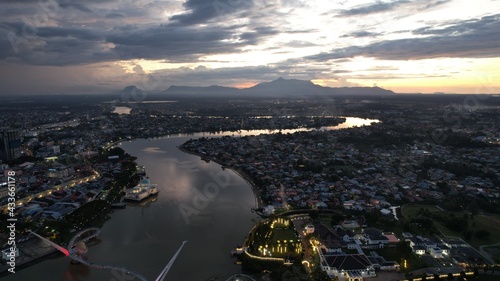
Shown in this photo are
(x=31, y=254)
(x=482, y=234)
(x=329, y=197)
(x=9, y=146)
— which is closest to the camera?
(x=31, y=254)

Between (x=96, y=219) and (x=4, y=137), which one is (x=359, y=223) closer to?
(x=96, y=219)

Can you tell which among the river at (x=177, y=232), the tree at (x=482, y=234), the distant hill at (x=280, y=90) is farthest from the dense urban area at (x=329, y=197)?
the distant hill at (x=280, y=90)

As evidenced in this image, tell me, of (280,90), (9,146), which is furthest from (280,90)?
(9,146)

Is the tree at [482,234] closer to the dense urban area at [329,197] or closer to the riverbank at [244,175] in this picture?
the dense urban area at [329,197]

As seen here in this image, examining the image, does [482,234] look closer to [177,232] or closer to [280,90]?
[177,232]

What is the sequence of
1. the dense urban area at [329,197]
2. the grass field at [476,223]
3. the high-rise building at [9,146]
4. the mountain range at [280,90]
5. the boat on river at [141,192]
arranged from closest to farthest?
the dense urban area at [329,197] < the grass field at [476,223] < the boat on river at [141,192] < the high-rise building at [9,146] < the mountain range at [280,90]

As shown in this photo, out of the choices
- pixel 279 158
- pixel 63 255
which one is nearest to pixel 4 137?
pixel 63 255
